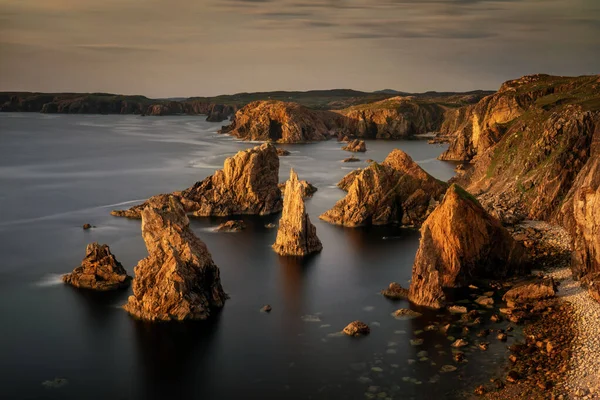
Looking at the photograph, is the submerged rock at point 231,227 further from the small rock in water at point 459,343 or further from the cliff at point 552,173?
the small rock in water at point 459,343

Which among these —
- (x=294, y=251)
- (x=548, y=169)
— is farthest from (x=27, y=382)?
(x=548, y=169)

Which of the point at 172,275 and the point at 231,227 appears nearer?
the point at 172,275

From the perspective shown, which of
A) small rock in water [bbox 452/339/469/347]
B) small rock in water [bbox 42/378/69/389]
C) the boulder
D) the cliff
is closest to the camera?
small rock in water [bbox 42/378/69/389]

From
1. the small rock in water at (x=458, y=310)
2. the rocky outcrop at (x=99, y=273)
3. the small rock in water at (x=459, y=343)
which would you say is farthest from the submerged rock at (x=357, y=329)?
the rocky outcrop at (x=99, y=273)

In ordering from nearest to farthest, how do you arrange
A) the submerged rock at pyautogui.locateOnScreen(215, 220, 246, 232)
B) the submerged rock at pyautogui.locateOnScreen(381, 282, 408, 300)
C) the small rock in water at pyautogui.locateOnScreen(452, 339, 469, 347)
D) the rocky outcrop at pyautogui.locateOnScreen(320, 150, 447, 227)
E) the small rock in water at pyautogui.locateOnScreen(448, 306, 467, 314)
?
the small rock in water at pyautogui.locateOnScreen(452, 339, 469, 347) < the small rock in water at pyautogui.locateOnScreen(448, 306, 467, 314) < the submerged rock at pyautogui.locateOnScreen(381, 282, 408, 300) < the submerged rock at pyautogui.locateOnScreen(215, 220, 246, 232) < the rocky outcrop at pyautogui.locateOnScreen(320, 150, 447, 227)

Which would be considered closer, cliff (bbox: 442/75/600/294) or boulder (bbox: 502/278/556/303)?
boulder (bbox: 502/278/556/303)

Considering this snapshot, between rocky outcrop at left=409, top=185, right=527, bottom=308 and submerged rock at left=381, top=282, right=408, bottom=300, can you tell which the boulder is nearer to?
rocky outcrop at left=409, top=185, right=527, bottom=308

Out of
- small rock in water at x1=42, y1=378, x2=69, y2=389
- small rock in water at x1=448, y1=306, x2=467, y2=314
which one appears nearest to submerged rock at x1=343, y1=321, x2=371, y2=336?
small rock in water at x1=448, y1=306, x2=467, y2=314

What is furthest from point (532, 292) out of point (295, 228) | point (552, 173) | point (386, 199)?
point (386, 199)

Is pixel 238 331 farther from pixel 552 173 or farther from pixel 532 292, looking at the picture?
pixel 552 173
